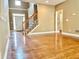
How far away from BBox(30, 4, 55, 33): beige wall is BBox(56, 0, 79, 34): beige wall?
1.37 meters

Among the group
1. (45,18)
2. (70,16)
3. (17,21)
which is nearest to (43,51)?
(70,16)

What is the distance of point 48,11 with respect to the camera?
10586 mm

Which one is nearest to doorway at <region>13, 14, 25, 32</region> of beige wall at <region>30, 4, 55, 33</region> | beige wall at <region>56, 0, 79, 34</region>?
beige wall at <region>30, 4, 55, 33</region>

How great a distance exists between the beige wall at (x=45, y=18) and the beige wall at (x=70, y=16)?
1368 mm

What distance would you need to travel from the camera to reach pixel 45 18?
34.3 ft


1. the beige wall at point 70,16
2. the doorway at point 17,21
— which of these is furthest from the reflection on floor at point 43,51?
the doorway at point 17,21

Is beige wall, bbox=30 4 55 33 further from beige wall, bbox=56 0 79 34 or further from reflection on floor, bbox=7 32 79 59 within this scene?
reflection on floor, bbox=7 32 79 59

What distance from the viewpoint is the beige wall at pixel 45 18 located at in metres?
10.1

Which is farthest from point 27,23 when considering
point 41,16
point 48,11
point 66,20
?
point 66,20

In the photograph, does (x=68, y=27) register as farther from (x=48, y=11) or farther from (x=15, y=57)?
(x=15, y=57)

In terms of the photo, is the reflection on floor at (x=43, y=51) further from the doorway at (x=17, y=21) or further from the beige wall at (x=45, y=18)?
the doorway at (x=17, y=21)

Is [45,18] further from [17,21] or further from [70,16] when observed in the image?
[17,21]

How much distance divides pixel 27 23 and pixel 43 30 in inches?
66.4

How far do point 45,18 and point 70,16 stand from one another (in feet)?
8.73
